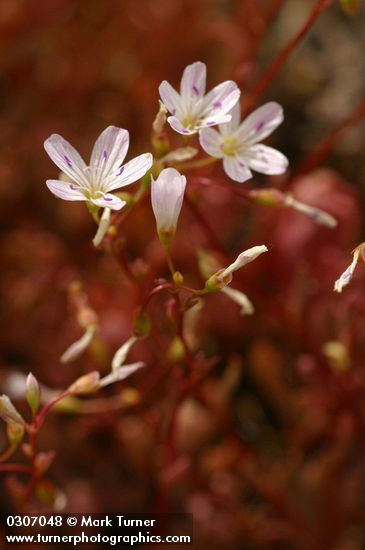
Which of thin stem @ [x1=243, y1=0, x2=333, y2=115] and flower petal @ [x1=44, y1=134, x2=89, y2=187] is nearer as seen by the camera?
flower petal @ [x1=44, y1=134, x2=89, y2=187]

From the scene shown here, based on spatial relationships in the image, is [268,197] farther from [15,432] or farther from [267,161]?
[15,432]

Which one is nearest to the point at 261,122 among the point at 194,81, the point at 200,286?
the point at 194,81

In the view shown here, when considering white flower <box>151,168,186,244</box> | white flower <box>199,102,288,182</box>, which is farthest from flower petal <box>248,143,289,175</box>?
white flower <box>151,168,186,244</box>

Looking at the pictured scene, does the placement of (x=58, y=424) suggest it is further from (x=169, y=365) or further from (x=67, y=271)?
(x=169, y=365)

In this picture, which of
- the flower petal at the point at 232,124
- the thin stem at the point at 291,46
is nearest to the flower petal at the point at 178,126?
the flower petal at the point at 232,124

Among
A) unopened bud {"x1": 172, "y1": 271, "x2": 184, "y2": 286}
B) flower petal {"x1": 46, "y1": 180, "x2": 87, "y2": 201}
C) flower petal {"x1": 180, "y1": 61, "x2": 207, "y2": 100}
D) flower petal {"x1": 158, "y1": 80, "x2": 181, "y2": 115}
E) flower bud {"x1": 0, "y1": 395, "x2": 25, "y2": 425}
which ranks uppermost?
flower petal {"x1": 180, "y1": 61, "x2": 207, "y2": 100}

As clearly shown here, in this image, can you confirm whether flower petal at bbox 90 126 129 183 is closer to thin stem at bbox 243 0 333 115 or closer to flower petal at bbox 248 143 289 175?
flower petal at bbox 248 143 289 175

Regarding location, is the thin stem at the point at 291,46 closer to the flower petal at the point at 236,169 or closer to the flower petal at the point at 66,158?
the flower petal at the point at 236,169
